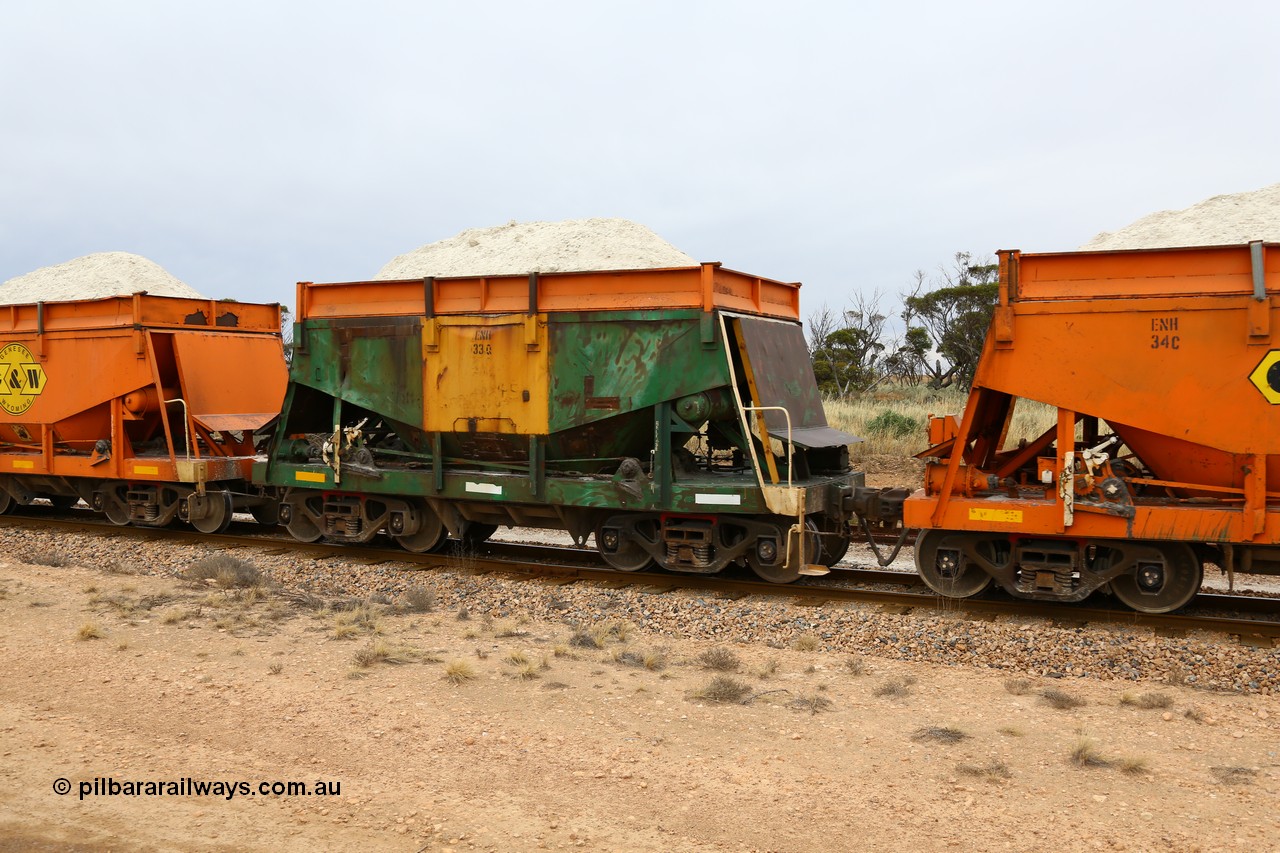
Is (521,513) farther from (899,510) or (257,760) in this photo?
(257,760)

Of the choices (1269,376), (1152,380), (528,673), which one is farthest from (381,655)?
(1269,376)

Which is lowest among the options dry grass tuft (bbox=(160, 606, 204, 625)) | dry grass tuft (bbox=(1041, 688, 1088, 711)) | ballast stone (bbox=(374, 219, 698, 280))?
dry grass tuft (bbox=(1041, 688, 1088, 711))

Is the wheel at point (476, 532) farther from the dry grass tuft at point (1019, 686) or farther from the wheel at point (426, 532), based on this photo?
the dry grass tuft at point (1019, 686)

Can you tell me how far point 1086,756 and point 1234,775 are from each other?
2.24 feet

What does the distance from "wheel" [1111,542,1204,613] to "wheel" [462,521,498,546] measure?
6855 mm

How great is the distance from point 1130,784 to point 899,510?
4745mm

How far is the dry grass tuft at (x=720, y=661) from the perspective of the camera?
6.99m

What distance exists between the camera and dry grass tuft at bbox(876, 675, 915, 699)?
645 centimetres

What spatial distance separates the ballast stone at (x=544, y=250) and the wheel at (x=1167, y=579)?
43.9 meters

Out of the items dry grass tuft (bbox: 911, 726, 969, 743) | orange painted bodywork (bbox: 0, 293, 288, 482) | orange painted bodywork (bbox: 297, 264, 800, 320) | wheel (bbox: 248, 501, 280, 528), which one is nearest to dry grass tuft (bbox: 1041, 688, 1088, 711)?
dry grass tuft (bbox: 911, 726, 969, 743)

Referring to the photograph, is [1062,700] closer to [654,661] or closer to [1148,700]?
[1148,700]

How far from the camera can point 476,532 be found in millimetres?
12250

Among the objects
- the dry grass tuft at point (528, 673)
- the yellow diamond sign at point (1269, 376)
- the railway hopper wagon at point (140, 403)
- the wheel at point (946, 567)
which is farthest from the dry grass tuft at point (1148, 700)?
the railway hopper wagon at point (140, 403)

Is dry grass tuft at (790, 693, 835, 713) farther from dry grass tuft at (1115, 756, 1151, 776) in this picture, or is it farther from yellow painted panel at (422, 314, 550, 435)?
yellow painted panel at (422, 314, 550, 435)
